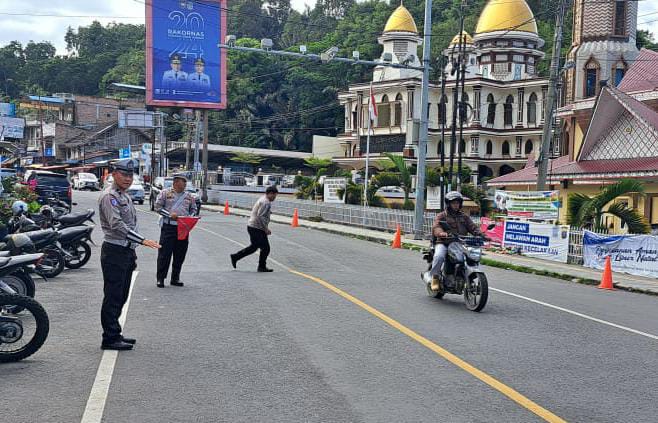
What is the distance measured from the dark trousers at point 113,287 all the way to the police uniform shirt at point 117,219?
0.09 metres

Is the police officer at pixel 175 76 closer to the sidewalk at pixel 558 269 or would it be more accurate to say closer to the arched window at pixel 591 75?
the sidewalk at pixel 558 269

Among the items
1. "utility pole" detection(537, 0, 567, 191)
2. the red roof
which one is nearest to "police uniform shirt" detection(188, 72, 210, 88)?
the red roof

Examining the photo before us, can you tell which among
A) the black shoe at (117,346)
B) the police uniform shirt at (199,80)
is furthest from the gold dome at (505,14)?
the black shoe at (117,346)

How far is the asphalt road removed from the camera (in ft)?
19.7

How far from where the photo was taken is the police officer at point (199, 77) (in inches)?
1605

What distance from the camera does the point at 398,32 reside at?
7219 centimetres

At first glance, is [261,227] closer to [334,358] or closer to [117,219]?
[117,219]

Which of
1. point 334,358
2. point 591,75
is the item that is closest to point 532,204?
point 591,75

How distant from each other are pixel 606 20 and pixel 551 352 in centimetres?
3320

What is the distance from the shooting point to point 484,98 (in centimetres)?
7138

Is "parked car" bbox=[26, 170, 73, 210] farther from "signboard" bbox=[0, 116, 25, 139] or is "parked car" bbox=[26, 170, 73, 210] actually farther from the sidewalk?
the sidewalk

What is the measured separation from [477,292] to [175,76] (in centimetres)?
3253

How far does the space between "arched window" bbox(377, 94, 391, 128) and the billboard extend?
31.7m

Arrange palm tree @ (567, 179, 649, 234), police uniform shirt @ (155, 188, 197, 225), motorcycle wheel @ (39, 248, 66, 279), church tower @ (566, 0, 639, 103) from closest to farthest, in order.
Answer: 1. police uniform shirt @ (155, 188, 197, 225)
2. motorcycle wheel @ (39, 248, 66, 279)
3. palm tree @ (567, 179, 649, 234)
4. church tower @ (566, 0, 639, 103)
